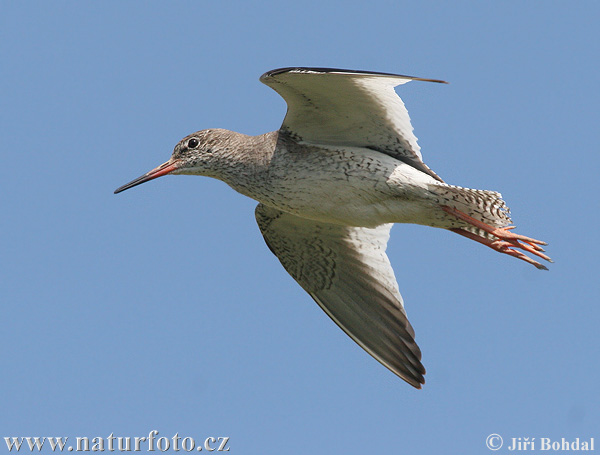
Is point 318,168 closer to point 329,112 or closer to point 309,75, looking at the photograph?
point 329,112

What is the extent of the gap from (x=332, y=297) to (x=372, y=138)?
91.2 inches

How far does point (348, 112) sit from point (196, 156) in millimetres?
2009

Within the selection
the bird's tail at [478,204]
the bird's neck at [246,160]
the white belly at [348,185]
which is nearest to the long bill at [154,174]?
the bird's neck at [246,160]

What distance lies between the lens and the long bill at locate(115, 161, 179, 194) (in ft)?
34.2

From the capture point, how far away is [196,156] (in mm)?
10203

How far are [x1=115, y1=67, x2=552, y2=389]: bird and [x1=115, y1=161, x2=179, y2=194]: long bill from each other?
0.02m

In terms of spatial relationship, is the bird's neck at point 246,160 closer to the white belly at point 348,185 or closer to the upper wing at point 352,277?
the white belly at point 348,185

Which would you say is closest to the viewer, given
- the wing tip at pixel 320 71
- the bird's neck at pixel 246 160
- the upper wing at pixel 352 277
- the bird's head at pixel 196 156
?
the wing tip at pixel 320 71

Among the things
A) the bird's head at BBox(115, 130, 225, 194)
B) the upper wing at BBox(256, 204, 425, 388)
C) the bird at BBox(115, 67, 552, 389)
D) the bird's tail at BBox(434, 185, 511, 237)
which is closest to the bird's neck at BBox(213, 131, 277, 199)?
the bird at BBox(115, 67, 552, 389)

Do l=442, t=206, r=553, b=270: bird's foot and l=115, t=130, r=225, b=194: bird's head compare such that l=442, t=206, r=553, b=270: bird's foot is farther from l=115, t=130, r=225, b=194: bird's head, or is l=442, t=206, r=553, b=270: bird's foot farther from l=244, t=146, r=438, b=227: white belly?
l=115, t=130, r=225, b=194: bird's head

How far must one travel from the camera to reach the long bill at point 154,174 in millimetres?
10422

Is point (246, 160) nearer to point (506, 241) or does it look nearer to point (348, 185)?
Answer: point (348, 185)

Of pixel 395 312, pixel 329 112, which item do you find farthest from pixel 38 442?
pixel 329 112

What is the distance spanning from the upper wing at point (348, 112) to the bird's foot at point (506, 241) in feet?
2.09
